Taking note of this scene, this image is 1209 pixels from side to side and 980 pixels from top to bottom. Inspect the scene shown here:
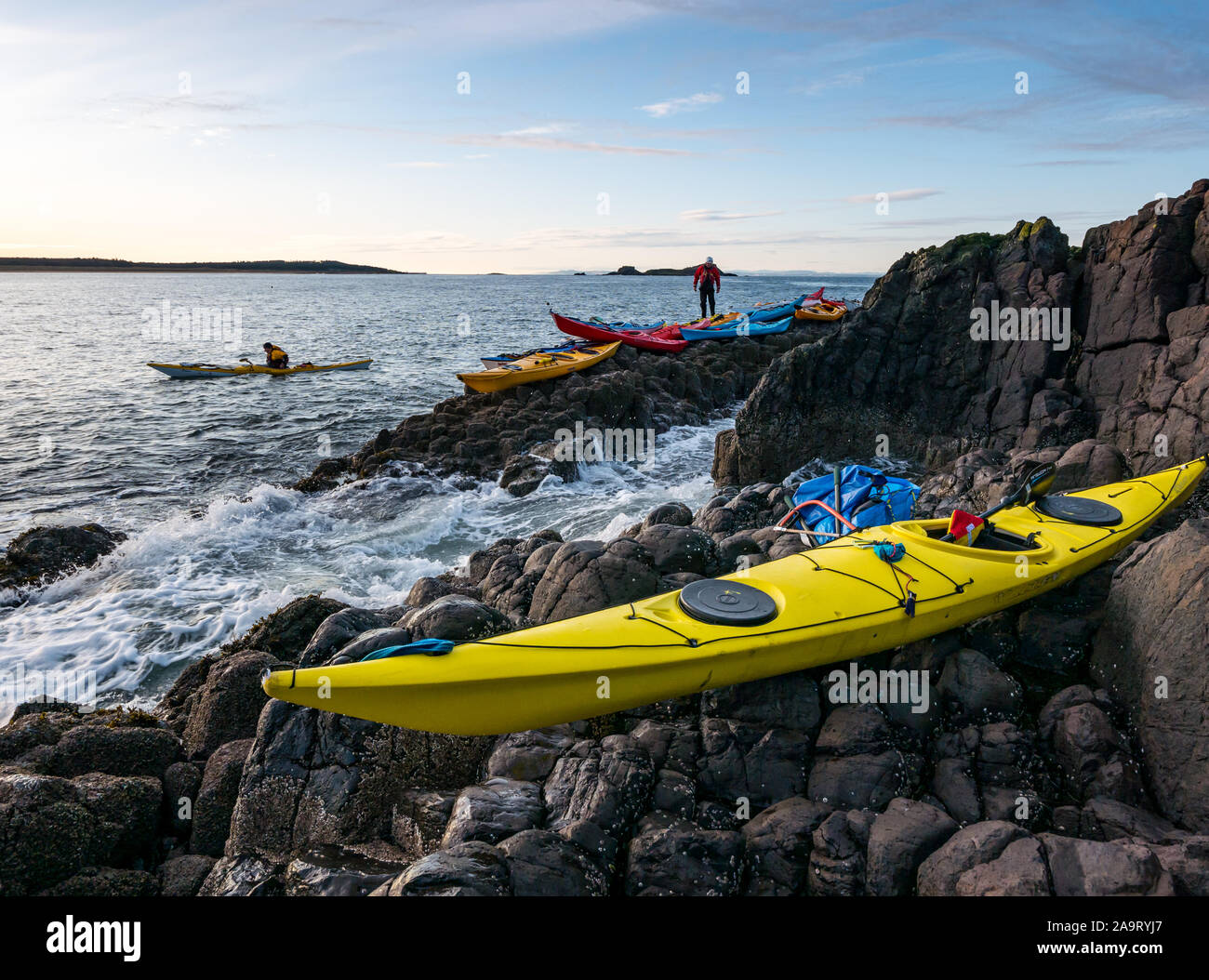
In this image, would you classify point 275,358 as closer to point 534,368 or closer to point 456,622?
point 534,368

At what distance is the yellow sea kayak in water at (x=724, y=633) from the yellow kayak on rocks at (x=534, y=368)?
46.2 feet

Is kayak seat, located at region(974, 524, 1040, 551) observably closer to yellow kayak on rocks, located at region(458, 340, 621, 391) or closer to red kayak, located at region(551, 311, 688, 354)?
yellow kayak on rocks, located at region(458, 340, 621, 391)

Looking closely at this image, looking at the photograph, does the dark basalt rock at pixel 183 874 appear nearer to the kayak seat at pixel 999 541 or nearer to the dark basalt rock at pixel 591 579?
the dark basalt rock at pixel 591 579

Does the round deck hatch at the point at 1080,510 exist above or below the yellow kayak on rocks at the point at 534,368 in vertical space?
below

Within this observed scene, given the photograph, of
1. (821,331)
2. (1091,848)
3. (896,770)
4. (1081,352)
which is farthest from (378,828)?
(821,331)

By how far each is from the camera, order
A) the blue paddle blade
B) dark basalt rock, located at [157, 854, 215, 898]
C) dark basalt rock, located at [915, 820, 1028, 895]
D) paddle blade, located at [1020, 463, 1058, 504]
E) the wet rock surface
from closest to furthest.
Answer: dark basalt rock, located at [915, 820, 1028, 895], dark basalt rock, located at [157, 854, 215, 898], the blue paddle blade, paddle blade, located at [1020, 463, 1058, 504], the wet rock surface

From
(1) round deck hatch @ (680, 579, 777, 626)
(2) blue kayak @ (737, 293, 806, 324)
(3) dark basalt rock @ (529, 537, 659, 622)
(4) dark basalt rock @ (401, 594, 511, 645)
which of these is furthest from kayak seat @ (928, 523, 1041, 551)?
(2) blue kayak @ (737, 293, 806, 324)

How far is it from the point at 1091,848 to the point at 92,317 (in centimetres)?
7927

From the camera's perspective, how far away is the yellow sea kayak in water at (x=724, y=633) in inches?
180

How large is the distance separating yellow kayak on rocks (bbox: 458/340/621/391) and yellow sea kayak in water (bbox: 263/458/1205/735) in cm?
1409

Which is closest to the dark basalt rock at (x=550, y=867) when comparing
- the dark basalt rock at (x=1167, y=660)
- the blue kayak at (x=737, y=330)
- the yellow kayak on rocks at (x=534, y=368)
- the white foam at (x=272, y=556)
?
the dark basalt rock at (x=1167, y=660)

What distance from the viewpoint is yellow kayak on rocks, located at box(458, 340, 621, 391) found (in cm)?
1930

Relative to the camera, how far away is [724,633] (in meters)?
5.05

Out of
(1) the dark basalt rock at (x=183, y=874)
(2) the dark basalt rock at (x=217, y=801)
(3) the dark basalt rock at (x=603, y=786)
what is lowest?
(1) the dark basalt rock at (x=183, y=874)
